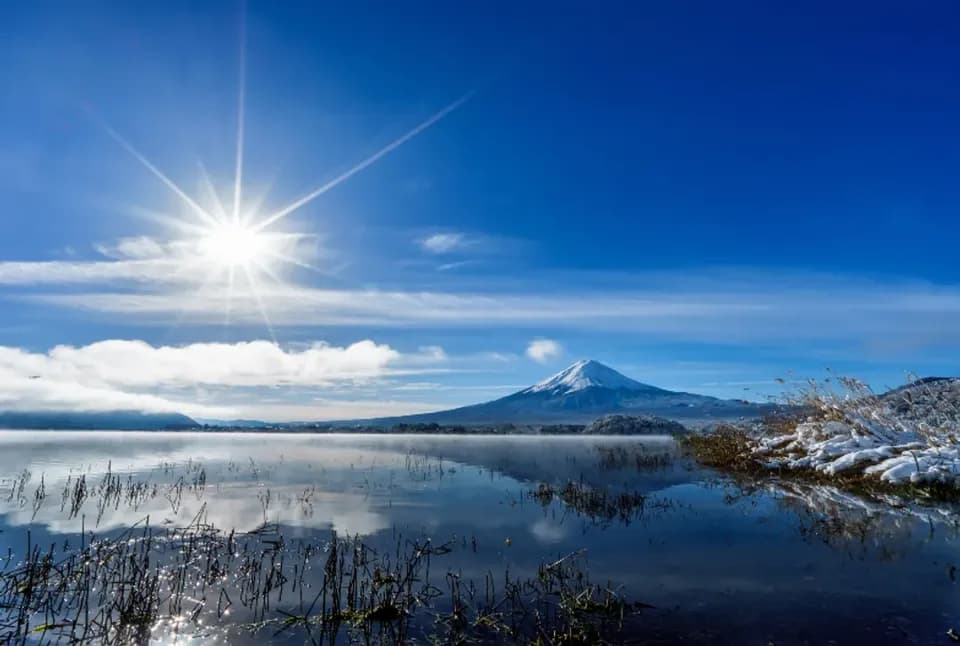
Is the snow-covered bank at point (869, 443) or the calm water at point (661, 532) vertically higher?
the snow-covered bank at point (869, 443)

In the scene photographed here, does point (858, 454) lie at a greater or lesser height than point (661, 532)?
greater

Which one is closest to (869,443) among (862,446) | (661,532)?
(862,446)

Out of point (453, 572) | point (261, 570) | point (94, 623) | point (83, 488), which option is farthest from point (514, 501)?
point (83, 488)

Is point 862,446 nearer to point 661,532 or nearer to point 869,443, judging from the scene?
point 869,443

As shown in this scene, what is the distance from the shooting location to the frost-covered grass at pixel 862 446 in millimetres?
24250

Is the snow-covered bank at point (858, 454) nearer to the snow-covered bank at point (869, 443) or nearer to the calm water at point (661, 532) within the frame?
the snow-covered bank at point (869, 443)

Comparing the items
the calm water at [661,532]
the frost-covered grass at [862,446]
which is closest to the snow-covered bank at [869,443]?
the frost-covered grass at [862,446]

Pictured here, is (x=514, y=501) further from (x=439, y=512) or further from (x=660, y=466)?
(x=660, y=466)

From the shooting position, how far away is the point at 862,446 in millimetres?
29953

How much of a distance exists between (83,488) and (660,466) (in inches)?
1403

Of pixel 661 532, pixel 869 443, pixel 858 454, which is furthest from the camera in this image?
pixel 869 443

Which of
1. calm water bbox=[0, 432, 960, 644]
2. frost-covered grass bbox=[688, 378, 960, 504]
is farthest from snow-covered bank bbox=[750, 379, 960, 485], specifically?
calm water bbox=[0, 432, 960, 644]

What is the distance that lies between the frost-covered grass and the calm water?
3269 millimetres

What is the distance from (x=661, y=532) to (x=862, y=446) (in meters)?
18.6
